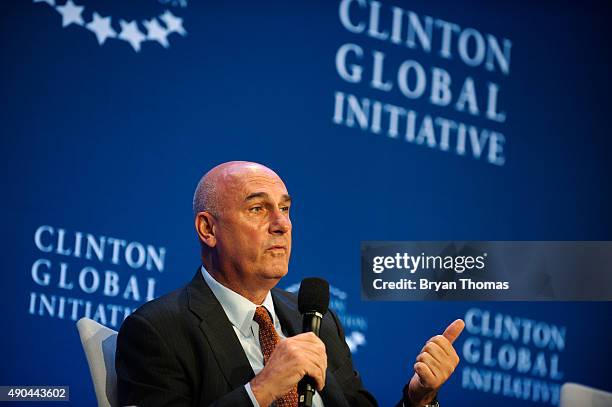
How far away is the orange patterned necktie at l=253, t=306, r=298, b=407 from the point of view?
2205 mm

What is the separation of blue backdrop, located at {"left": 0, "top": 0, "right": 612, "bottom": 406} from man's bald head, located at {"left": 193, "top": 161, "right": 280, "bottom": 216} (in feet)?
5.43

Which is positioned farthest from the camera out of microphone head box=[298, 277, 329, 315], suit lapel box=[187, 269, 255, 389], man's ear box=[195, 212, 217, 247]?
man's ear box=[195, 212, 217, 247]

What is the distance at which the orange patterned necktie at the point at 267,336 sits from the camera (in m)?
2.21

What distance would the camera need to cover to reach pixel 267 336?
229cm

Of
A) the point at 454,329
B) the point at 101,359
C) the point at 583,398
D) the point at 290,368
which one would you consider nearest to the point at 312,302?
the point at 290,368

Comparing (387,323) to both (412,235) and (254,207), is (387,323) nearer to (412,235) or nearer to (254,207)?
(412,235)

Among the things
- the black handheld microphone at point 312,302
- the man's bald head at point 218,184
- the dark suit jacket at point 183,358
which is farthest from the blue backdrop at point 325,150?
the black handheld microphone at point 312,302

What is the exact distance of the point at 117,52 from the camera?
4.12 metres

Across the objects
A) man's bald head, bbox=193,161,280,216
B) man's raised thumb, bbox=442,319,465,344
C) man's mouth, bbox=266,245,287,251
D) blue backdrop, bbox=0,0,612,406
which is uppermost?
blue backdrop, bbox=0,0,612,406

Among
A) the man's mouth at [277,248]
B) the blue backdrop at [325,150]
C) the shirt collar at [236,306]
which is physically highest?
the blue backdrop at [325,150]

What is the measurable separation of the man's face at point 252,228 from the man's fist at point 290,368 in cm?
38

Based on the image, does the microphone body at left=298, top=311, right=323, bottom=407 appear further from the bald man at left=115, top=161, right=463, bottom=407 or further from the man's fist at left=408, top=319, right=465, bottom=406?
the man's fist at left=408, top=319, right=465, bottom=406

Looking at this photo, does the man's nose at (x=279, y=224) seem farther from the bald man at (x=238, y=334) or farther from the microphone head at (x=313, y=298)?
the microphone head at (x=313, y=298)

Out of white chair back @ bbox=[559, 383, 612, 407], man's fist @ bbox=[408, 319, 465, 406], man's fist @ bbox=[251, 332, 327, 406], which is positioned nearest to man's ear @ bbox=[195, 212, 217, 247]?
man's fist @ bbox=[251, 332, 327, 406]
